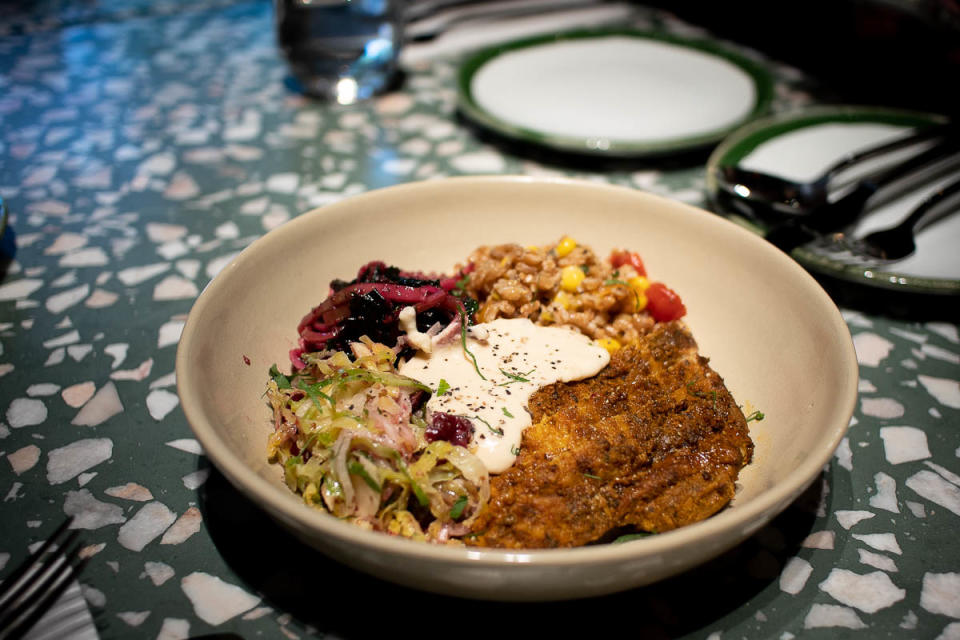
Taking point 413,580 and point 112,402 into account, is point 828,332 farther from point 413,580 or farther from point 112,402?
point 112,402

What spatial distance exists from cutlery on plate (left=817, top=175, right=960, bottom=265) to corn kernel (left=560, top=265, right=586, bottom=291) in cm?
134

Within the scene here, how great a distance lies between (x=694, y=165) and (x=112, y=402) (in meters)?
3.78

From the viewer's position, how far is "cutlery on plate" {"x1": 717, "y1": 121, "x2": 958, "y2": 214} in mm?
3703

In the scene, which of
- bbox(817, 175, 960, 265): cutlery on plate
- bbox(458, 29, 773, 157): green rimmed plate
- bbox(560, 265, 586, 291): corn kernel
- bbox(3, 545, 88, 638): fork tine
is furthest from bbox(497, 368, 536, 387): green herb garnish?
bbox(458, 29, 773, 157): green rimmed plate

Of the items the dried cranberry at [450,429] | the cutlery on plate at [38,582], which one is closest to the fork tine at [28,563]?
the cutlery on plate at [38,582]

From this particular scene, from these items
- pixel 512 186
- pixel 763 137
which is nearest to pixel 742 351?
pixel 512 186

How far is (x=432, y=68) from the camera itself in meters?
6.06

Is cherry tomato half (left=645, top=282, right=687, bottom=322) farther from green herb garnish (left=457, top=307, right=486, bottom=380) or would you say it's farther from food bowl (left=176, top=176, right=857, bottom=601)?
green herb garnish (left=457, top=307, right=486, bottom=380)

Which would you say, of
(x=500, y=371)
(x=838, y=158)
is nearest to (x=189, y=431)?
(x=500, y=371)

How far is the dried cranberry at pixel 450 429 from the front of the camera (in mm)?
2238

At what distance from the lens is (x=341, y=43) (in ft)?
17.8

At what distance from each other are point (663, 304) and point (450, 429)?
1.24 meters

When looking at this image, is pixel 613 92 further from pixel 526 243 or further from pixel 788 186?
pixel 526 243

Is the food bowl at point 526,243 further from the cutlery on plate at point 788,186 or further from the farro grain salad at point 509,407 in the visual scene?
the cutlery on plate at point 788,186
